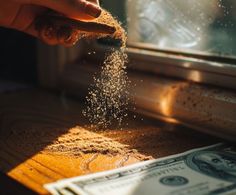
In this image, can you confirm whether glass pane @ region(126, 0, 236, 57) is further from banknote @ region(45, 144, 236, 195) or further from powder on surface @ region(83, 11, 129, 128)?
Result: banknote @ region(45, 144, 236, 195)

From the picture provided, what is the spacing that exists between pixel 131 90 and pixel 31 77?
0.49 m

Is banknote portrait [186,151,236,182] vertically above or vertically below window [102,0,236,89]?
below

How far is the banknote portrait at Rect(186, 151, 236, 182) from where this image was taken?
675 mm

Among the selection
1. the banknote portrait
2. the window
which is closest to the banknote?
the banknote portrait

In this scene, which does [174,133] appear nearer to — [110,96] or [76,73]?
[110,96]

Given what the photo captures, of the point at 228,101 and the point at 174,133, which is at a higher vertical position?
the point at 228,101

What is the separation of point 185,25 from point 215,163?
411mm

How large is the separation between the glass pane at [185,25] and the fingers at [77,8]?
303 mm

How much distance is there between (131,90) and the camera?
1.04m

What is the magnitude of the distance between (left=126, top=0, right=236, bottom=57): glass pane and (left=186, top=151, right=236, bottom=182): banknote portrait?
0.25 meters

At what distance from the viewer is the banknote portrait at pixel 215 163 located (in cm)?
67

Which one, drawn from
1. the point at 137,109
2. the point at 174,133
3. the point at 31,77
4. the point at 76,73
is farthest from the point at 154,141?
the point at 31,77

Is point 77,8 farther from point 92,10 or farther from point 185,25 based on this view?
point 185,25

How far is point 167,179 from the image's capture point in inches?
25.6
